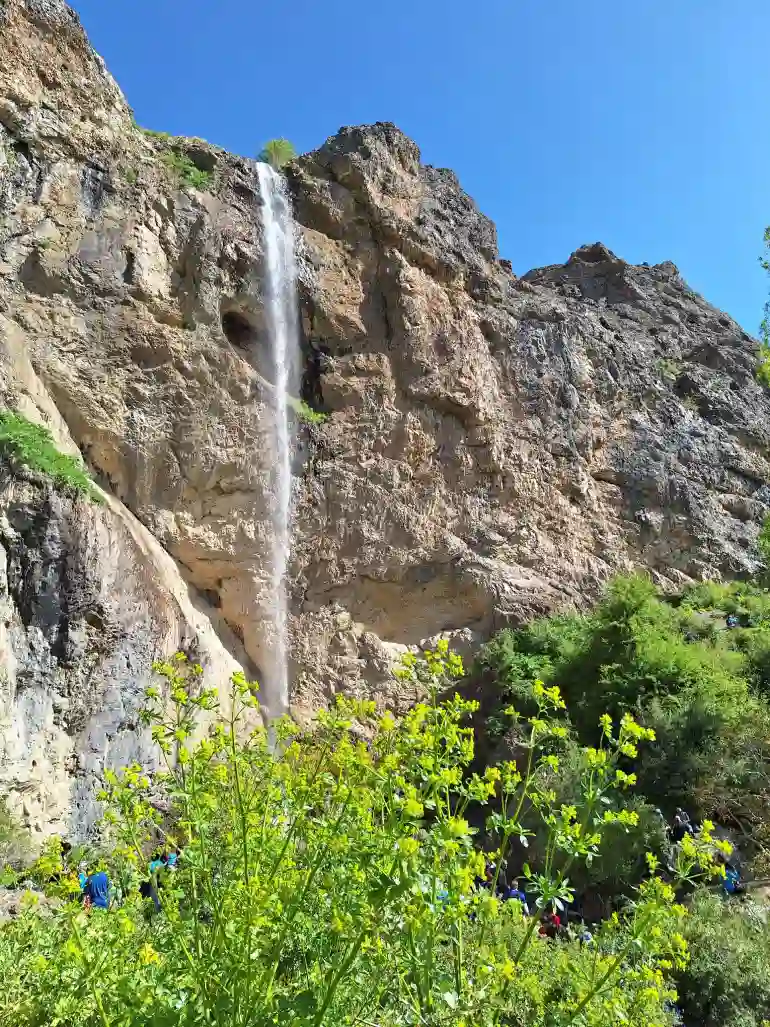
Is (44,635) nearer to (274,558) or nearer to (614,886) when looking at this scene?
(274,558)

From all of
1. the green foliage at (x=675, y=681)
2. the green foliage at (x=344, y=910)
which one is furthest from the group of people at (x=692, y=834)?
the green foliage at (x=344, y=910)

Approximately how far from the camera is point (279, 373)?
15797 mm

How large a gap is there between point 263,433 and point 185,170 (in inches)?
261

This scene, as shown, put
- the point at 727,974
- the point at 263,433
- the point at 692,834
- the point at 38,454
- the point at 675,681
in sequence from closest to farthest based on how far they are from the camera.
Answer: the point at 727,974, the point at 692,834, the point at 38,454, the point at 675,681, the point at 263,433

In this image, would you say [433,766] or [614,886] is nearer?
[433,766]

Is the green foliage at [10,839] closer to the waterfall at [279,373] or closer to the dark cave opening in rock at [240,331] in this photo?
the waterfall at [279,373]

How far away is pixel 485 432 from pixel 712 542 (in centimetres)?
703

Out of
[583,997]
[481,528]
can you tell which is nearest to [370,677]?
[481,528]

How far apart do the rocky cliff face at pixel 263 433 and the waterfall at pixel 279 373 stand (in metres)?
0.26

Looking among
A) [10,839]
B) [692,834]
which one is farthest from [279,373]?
[692,834]

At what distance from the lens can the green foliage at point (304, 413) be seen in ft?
50.9

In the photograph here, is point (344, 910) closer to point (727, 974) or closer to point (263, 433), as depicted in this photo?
point (727, 974)

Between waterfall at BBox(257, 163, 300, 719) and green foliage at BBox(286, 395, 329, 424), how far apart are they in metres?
0.11

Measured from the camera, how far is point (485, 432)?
17109 millimetres
